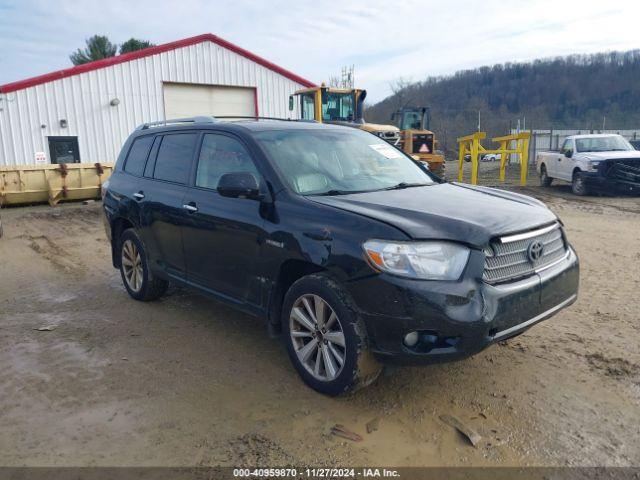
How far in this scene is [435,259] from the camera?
301cm

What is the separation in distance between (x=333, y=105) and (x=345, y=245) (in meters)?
13.8

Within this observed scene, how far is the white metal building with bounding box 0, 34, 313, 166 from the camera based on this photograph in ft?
56.9

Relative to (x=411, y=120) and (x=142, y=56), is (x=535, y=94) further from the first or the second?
(x=142, y=56)

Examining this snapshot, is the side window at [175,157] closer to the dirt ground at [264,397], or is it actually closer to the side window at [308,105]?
the dirt ground at [264,397]

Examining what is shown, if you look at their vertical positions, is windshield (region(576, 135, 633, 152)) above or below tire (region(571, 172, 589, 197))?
above

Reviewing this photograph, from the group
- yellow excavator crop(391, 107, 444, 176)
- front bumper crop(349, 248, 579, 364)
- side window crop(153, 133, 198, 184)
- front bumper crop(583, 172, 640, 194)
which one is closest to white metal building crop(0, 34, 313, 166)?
yellow excavator crop(391, 107, 444, 176)

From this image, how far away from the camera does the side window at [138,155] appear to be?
5383 mm

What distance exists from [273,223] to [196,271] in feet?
3.94

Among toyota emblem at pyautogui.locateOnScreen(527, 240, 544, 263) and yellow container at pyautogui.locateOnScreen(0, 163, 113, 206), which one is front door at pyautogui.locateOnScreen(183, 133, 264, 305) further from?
yellow container at pyautogui.locateOnScreen(0, 163, 113, 206)

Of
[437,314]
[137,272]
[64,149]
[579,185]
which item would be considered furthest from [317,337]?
[64,149]

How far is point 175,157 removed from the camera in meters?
4.88

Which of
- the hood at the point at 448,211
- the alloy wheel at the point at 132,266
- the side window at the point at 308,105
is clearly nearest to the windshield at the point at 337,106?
the side window at the point at 308,105

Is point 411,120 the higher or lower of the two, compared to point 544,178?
higher

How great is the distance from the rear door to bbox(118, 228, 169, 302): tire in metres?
0.26
